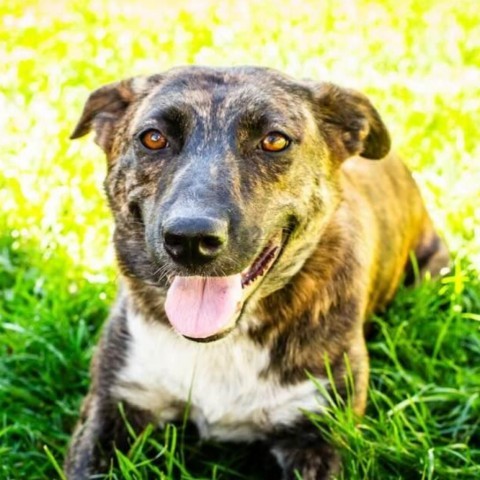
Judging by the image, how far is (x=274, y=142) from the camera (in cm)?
317

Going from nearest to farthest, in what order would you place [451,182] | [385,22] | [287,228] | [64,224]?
[287,228], [64,224], [451,182], [385,22]

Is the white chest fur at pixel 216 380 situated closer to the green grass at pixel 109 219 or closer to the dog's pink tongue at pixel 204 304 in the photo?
the green grass at pixel 109 219

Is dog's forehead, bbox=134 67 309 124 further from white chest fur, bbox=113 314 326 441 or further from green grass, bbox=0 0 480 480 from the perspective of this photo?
green grass, bbox=0 0 480 480

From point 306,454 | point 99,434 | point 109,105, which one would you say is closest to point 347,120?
point 109,105

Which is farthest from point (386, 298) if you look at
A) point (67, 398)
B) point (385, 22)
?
point (385, 22)

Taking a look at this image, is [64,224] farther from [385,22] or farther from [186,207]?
[385,22]

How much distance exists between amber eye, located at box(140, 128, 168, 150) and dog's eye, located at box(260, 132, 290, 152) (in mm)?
321

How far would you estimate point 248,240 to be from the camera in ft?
9.78

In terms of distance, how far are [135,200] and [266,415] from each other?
87 cm

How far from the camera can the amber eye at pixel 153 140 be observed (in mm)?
3188

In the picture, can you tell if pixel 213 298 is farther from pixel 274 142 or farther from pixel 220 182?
pixel 274 142

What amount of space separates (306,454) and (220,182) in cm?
107

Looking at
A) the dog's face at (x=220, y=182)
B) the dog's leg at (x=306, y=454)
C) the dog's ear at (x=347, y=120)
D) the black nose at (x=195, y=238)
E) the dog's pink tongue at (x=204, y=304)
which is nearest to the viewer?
the black nose at (x=195, y=238)

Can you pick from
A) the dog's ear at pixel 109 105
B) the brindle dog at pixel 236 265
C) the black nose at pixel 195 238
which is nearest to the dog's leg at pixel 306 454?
the brindle dog at pixel 236 265
